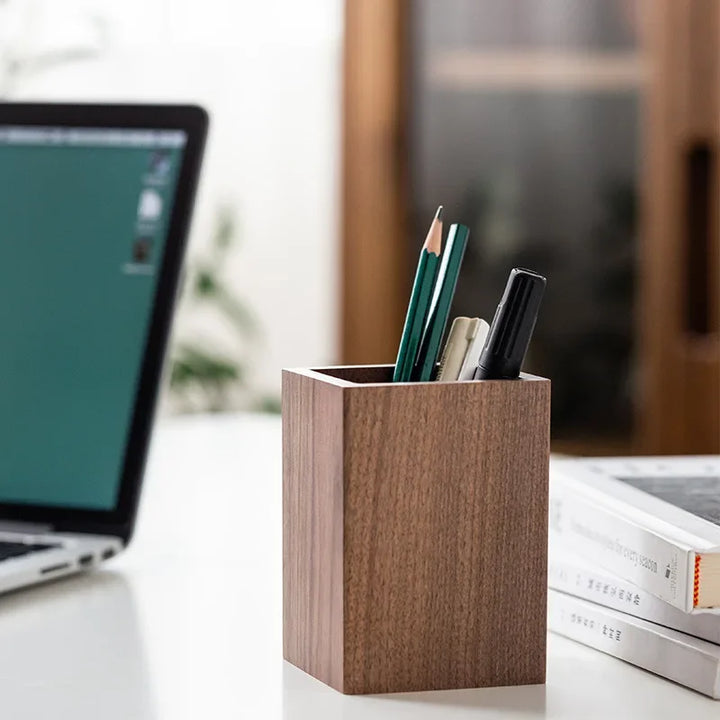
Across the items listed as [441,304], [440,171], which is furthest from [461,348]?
[440,171]

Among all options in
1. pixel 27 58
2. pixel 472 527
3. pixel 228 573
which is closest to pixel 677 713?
pixel 472 527

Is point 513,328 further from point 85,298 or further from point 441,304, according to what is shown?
point 85,298

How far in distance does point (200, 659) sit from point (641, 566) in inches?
7.7

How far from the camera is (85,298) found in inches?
29.0

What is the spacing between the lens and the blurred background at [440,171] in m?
2.08

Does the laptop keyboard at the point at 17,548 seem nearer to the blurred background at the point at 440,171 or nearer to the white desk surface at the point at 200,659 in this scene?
the white desk surface at the point at 200,659

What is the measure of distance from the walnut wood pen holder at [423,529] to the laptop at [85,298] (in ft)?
0.77

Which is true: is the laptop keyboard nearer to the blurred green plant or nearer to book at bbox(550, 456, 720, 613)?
book at bbox(550, 456, 720, 613)

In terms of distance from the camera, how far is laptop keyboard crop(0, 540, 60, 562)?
664 millimetres

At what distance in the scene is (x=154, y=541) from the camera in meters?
0.76

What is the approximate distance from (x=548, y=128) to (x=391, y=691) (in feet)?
5.87

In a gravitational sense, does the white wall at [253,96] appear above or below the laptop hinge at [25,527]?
above

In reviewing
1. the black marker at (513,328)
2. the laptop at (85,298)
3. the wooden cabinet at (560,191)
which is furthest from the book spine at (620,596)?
the wooden cabinet at (560,191)

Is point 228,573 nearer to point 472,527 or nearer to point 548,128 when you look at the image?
point 472,527
